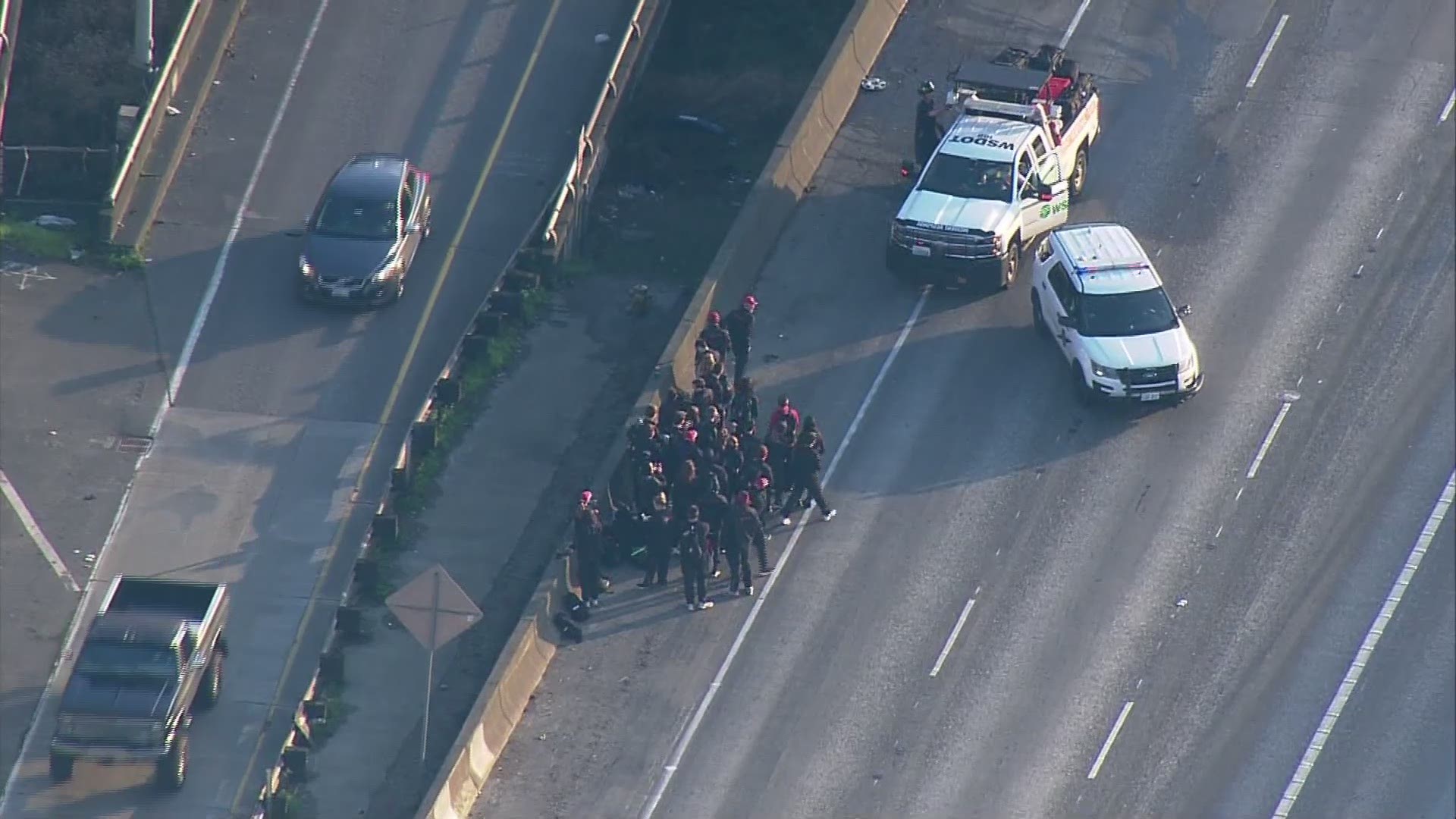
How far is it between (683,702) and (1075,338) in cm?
845

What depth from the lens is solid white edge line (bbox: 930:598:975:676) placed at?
36.5 metres

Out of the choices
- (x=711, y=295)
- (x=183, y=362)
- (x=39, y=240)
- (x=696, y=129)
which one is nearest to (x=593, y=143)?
(x=696, y=129)

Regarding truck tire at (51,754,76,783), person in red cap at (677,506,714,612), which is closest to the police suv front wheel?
person in red cap at (677,506,714,612)

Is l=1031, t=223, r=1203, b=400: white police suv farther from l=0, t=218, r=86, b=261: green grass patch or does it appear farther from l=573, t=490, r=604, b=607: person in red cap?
l=0, t=218, r=86, b=261: green grass patch

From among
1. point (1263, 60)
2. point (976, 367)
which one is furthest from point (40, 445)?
point (1263, 60)

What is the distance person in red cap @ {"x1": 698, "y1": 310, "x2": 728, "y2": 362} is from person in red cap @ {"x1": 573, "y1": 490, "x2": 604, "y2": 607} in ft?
12.9

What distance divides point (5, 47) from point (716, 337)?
47.0 feet

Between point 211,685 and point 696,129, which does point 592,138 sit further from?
point 211,685

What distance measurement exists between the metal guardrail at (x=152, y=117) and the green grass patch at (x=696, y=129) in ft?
23.2

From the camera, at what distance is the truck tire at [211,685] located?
35.7m

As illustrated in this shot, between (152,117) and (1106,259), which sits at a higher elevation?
(1106,259)

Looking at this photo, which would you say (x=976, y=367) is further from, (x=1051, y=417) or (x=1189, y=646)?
(x=1189, y=646)

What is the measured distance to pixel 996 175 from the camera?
143ft

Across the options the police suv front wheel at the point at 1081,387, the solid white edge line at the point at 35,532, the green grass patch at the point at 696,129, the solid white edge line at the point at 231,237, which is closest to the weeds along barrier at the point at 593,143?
the green grass patch at the point at 696,129
